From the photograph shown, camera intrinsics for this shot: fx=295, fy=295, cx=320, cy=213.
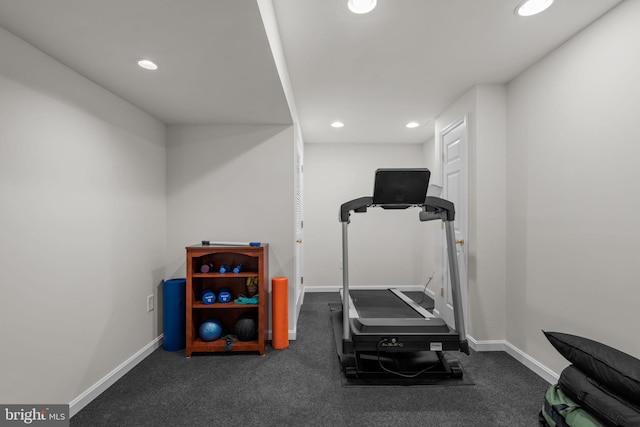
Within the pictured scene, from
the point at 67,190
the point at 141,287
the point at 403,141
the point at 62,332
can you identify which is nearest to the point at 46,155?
the point at 67,190

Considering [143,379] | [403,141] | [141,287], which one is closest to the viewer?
[143,379]

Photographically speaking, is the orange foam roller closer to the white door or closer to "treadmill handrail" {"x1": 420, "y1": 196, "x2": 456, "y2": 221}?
"treadmill handrail" {"x1": 420, "y1": 196, "x2": 456, "y2": 221}

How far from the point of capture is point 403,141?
479 centimetres

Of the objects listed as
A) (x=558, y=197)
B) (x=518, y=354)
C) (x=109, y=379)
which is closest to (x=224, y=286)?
(x=109, y=379)

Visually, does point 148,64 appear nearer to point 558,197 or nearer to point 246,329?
point 246,329

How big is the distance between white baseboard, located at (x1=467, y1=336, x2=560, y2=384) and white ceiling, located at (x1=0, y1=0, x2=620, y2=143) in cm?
234

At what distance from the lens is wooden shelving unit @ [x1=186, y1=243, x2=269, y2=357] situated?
2.63 meters

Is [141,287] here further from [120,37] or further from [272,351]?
[120,37]

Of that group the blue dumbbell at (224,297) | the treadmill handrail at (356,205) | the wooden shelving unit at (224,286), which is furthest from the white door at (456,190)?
the blue dumbbell at (224,297)

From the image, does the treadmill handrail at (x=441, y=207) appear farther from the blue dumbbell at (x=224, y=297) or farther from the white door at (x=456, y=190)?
the blue dumbbell at (x=224, y=297)

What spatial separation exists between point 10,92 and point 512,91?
11.4ft

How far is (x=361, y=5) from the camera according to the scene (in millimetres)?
1696

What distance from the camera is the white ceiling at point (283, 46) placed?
4.60ft

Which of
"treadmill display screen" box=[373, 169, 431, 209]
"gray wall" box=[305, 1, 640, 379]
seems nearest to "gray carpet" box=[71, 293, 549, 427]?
"gray wall" box=[305, 1, 640, 379]
